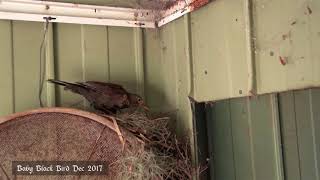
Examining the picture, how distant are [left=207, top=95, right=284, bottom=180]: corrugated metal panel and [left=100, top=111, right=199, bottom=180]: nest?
5.9 inches

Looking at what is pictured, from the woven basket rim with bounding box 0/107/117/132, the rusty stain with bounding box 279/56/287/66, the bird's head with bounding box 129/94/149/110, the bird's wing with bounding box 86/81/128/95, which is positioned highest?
the rusty stain with bounding box 279/56/287/66

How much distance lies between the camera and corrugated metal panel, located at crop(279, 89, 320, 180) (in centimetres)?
163

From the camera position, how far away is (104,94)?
1949mm

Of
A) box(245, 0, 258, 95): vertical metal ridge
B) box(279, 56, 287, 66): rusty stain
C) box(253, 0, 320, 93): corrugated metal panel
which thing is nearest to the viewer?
box(253, 0, 320, 93): corrugated metal panel

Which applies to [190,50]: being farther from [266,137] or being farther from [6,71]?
[6,71]

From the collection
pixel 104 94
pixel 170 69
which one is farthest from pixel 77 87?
pixel 170 69

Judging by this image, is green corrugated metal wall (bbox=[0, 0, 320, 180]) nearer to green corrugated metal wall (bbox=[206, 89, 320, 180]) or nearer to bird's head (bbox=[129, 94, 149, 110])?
green corrugated metal wall (bbox=[206, 89, 320, 180])

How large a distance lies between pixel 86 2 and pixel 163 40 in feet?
1.51

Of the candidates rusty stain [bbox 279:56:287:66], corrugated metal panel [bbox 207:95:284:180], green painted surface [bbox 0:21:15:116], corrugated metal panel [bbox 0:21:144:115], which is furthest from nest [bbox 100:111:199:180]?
rusty stain [bbox 279:56:287:66]

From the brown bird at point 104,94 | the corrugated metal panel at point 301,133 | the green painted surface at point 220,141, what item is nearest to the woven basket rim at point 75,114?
the brown bird at point 104,94

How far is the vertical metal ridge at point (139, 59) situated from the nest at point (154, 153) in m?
0.21

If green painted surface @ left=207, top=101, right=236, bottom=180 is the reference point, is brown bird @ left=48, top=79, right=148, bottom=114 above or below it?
above

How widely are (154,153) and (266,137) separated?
497mm

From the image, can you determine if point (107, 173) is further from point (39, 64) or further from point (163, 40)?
point (163, 40)
